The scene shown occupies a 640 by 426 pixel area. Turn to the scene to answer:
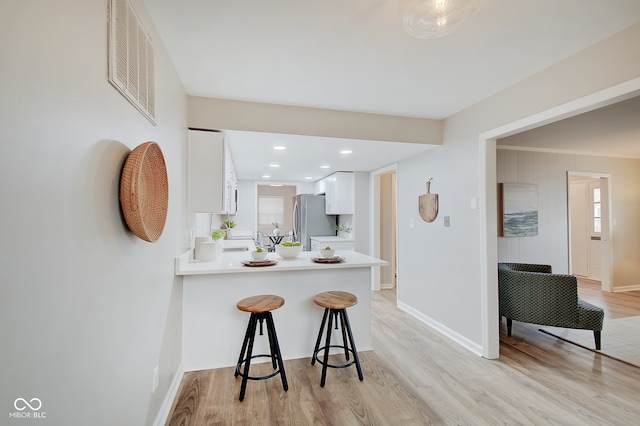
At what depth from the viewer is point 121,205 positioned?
116cm

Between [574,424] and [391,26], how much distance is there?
2627 mm

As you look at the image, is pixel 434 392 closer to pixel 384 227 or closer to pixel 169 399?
pixel 169 399

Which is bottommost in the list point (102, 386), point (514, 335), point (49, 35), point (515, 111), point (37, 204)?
point (514, 335)

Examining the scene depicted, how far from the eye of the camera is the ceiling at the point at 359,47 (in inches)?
58.5

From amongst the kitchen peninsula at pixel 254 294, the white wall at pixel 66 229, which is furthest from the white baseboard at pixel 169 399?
the white wall at pixel 66 229

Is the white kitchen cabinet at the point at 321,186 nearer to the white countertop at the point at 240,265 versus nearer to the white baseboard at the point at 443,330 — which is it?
the white baseboard at the point at 443,330

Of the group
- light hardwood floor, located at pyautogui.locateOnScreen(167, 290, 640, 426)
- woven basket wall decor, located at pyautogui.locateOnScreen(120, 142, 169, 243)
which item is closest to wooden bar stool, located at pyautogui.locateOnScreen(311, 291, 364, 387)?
light hardwood floor, located at pyautogui.locateOnScreen(167, 290, 640, 426)

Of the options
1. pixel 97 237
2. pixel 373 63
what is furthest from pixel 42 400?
pixel 373 63

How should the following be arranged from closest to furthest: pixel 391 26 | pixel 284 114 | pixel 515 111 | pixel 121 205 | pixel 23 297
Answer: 1. pixel 23 297
2. pixel 121 205
3. pixel 391 26
4. pixel 515 111
5. pixel 284 114

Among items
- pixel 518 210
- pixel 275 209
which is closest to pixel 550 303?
pixel 518 210

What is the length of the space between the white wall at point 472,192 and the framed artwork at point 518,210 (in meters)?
1.33

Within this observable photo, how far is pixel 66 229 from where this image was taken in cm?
83

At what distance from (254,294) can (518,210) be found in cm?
379

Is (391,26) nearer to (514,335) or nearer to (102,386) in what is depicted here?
(102,386)
